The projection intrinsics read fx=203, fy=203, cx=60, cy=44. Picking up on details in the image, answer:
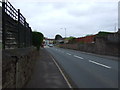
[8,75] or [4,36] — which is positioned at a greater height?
[4,36]

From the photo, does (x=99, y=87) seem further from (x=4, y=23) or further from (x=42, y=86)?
(x=4, y=23)

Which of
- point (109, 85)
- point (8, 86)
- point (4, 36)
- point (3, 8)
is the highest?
point (3, 8)

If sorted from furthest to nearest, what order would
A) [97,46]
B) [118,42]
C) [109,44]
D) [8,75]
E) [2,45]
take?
[97,46], [109,44], [118,42], [2,45], [8,75]

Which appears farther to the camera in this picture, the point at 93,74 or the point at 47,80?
the point at 93,74

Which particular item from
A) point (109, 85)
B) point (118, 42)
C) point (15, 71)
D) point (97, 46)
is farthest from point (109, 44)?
point (15, 71)

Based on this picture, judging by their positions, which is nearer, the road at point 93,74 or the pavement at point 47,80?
the pavement at point 47,80

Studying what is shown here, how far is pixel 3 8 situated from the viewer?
221 inches

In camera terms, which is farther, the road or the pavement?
the road

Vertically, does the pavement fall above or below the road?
above

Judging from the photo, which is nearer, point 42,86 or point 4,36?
point 4,36

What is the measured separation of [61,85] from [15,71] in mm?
3019

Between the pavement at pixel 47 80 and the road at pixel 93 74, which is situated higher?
the pavement at pixel 47 80

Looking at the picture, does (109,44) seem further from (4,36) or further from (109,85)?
(4,36)

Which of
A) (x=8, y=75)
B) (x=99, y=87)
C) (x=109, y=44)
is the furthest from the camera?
(x=109, y=44)
